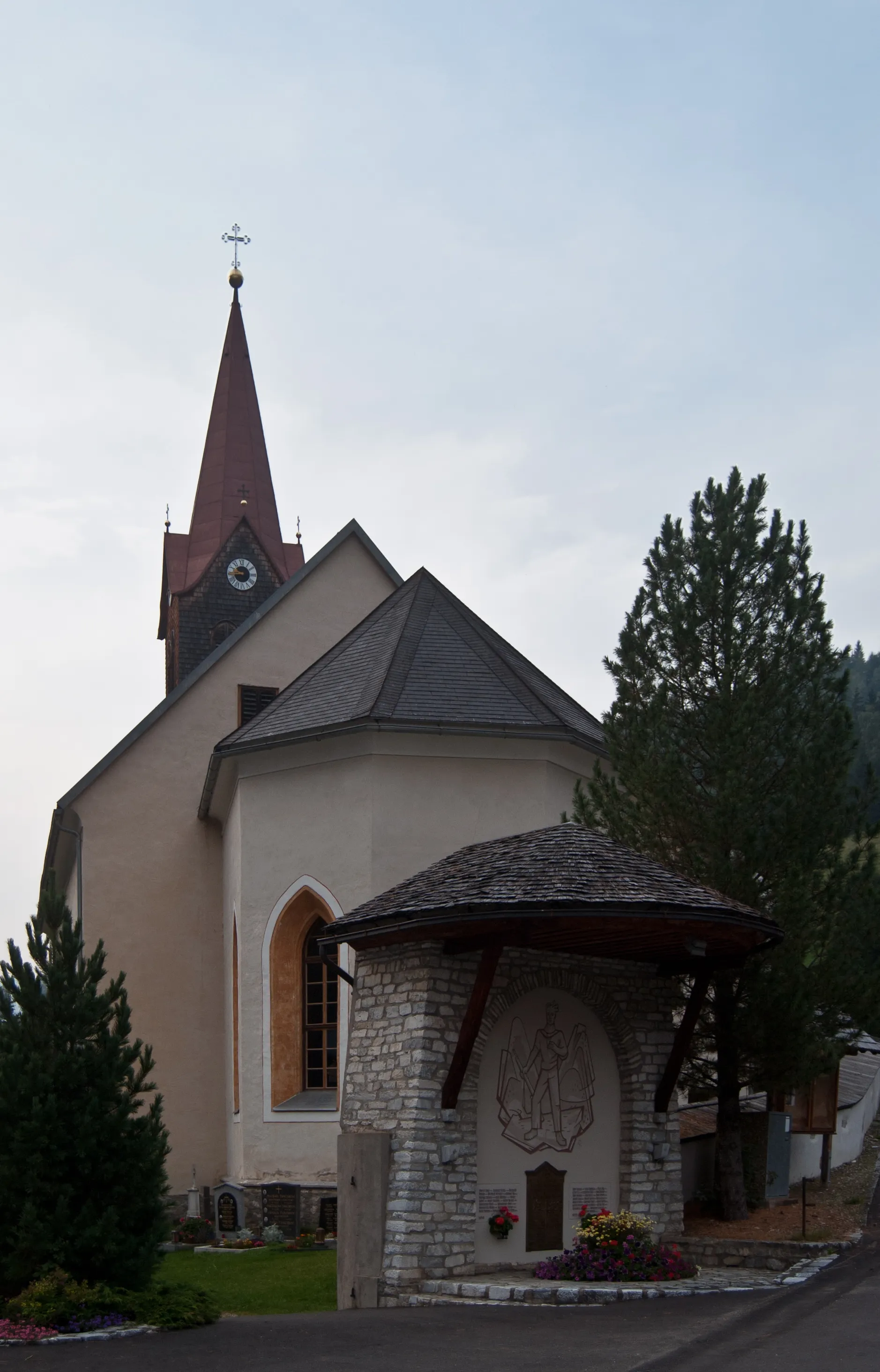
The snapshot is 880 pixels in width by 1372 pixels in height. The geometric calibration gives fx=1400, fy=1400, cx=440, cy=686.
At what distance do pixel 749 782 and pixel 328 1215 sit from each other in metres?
8.33

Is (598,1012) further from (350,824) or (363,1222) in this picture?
(350,824)

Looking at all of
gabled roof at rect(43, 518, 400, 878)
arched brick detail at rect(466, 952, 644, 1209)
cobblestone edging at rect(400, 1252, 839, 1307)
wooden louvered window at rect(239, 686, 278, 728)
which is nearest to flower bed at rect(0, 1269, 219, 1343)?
cobblestone edging at rect(400, 1252, 839, 1307)

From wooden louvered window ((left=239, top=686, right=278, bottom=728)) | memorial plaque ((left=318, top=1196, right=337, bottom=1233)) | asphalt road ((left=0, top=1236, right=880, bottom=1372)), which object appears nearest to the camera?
asphalt road ((left=0, top=1236, right=880, bottom=1372))

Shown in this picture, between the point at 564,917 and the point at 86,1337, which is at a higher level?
the point at 564,917

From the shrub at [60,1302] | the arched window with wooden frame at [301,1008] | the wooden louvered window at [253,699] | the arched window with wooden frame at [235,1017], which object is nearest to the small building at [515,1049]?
the shrub at [60,1302]

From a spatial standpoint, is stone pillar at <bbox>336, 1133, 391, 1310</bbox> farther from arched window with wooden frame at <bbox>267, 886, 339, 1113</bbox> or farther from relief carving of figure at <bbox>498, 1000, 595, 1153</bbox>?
arched window with wooden frame at <bbox>267, 886, 339, 1113</bbox>

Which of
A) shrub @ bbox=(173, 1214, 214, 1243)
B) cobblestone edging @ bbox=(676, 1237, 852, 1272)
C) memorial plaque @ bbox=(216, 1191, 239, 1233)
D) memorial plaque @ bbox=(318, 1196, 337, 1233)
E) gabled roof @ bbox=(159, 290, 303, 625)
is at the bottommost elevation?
shrub @ bbox=(173, 1214, 214, 1243)

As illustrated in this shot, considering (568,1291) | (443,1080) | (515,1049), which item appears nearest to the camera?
(568,1291)

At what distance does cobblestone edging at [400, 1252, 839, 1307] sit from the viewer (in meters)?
12.2

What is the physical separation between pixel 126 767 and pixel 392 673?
6.12 m

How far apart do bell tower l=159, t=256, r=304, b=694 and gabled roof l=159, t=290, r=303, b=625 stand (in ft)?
0.08

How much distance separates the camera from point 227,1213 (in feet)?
65.6

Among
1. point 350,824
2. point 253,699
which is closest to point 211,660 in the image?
point 253,699

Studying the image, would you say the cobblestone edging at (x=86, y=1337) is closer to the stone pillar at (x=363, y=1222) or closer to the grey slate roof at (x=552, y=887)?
the stone pillar at (x=363, y=1222)
